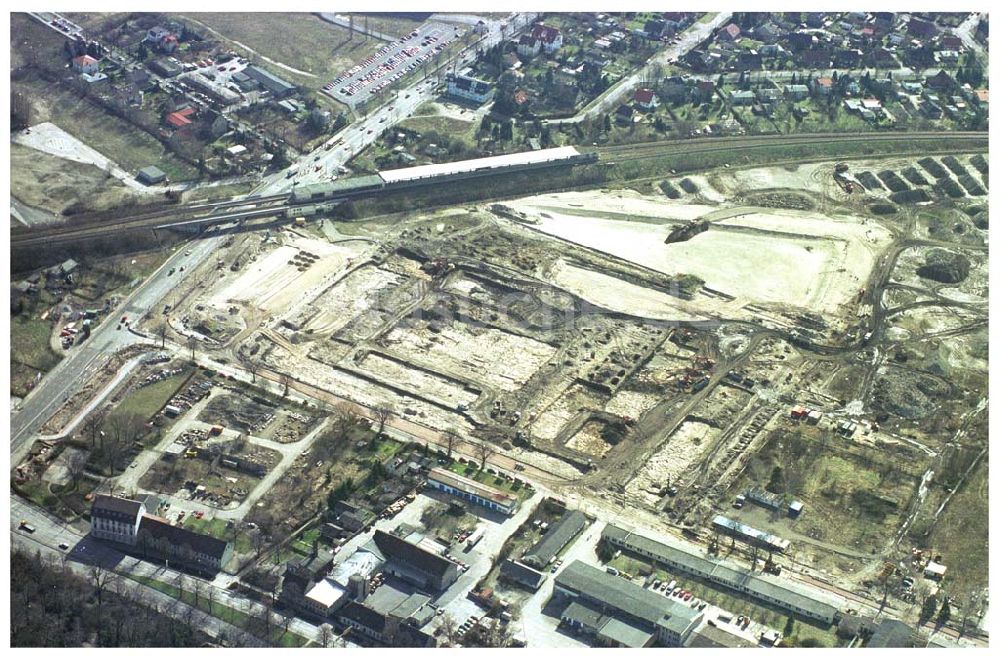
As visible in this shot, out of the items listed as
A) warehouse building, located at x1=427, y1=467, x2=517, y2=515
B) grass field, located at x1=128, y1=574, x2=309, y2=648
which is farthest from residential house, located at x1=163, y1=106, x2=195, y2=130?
grass field, located at x1=128, y1=574, x2=309, y2=648

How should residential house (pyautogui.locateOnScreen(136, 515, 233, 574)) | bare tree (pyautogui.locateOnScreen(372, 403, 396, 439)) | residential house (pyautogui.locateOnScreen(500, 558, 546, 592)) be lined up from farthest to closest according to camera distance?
1. bare tree (pyautogui.locateOnScreen(372, 403, 396, 439))
2. residential house (pyautogui.locateOnScreen(136, 515, 233, 574))
3. residential house (pyautogui.locateOnScreen(500, 558, 546, 592))

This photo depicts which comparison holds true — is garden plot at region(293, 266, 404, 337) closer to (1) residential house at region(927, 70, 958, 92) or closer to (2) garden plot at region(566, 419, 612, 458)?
(2) garden plot at region(566, 419, 612, 458)

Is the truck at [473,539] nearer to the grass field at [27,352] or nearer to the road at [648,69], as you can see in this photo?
the grass field at [27,352]

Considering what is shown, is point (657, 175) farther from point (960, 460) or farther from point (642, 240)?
point (960, 460)

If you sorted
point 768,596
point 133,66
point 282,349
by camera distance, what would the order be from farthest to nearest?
1. point 133,66
2. point 282,349
3. point 768,596

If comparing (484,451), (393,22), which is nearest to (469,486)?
(484,451)

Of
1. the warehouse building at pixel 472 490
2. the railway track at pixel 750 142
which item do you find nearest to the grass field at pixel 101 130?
the railway track at pixel 750 142

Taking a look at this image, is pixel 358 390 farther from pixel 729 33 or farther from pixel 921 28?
pixel 921 28

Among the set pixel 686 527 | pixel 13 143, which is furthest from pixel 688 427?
pixel 13 143
